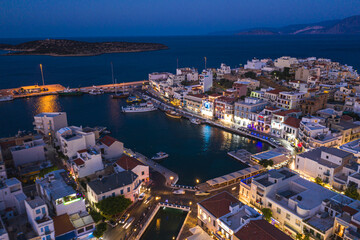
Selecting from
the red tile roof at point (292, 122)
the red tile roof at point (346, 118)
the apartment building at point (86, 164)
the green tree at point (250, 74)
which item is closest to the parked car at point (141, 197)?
the apartment building at point (86, 164)

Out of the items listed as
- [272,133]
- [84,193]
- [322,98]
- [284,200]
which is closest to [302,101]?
[322,98]

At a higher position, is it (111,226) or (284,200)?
(284,200)

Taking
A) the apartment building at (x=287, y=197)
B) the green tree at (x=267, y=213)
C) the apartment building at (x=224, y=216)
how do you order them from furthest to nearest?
the green tree at (x=267, y=213)
the apartment building at (x=287, y=197)
the apartment building at (x=224, y=216)

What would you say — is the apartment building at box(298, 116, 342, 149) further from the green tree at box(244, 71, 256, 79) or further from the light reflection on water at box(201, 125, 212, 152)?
→ the green tree at box(244, 71, 256, 79)

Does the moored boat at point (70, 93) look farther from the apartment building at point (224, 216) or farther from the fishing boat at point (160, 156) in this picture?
the apartment building at point (224, 216)

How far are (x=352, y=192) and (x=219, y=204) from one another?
1238cm

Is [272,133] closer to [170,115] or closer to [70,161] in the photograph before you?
[170,115]

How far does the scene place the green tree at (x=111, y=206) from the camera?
23062mm

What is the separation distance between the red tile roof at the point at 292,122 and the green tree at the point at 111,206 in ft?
93.2

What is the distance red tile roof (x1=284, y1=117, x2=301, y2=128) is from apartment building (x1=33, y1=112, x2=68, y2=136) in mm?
33415

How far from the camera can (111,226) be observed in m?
23.3

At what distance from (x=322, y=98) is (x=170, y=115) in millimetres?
28871

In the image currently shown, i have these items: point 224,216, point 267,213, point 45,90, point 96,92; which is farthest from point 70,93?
point 267,213

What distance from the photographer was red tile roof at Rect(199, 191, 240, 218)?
2188 cm
